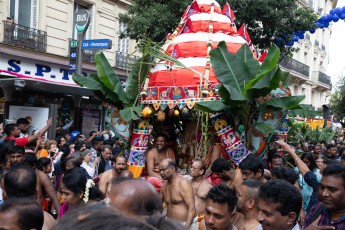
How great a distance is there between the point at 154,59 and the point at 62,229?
836 centimetres

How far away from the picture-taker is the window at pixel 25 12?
15612 millimetres

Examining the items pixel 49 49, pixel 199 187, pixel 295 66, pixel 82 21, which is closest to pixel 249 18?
pixel 82 21

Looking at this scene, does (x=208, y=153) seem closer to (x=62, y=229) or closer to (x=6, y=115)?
(x=6, y=115)

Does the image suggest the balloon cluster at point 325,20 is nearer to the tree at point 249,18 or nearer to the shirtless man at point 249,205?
the tree at point 249,18

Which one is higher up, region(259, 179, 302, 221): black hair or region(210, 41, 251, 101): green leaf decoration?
region(210, 41, 251, 101): green leaf decoration

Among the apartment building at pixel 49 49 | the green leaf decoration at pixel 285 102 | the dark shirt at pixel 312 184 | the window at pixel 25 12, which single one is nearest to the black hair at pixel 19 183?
the dark shirt at pixel 312 184

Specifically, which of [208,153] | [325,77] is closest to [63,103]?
[208,153]

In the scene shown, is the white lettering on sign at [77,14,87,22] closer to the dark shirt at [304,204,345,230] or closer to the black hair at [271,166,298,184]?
the black hair at [271,166,298,184]

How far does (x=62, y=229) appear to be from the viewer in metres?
1.22

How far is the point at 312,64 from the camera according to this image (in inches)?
1555

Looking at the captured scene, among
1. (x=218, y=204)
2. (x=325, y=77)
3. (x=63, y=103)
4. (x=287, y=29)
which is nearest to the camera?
(x=218, y=204)

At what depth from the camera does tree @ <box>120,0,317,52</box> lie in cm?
1470

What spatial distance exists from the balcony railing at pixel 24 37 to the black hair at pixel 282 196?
1342 centimetres

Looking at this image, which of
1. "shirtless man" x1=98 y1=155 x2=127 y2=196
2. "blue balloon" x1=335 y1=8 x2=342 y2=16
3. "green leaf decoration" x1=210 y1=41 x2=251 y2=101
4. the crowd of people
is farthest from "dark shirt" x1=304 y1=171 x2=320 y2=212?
"blue balloon" x1=335 y1=8 x2=342 y2=16
